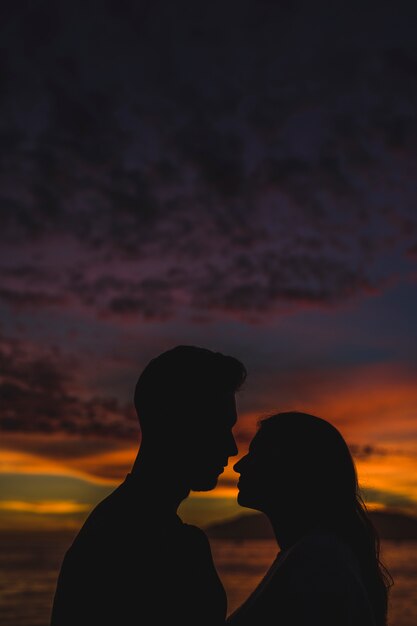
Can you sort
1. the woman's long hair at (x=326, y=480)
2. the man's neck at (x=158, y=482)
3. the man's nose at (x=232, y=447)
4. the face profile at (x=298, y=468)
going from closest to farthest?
the man's neck at (x=158, y=482)
the man's nose at (x=232, y=447)
the woman's long hair at (x=326, y=480)
the face profile at (x=298, y=468)

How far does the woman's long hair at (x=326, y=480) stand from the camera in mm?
3688

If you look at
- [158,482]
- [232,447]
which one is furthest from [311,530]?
[158,482]

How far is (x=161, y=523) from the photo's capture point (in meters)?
2.80

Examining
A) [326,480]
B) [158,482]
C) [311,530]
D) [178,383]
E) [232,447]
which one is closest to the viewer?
[158,482]

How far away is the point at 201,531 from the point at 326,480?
132 centimetres

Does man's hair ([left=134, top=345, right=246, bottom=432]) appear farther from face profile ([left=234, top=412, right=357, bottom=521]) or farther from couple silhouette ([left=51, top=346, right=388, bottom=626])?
face profile ([left=234, top=412, right=357, bottom=521])

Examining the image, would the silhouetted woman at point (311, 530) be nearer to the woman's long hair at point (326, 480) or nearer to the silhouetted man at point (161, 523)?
the woman's long hair at point (326, 480)

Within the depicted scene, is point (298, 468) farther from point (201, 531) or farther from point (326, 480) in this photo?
point (201, 531)

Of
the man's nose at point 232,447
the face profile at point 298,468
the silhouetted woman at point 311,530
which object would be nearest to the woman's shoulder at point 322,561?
the silhouetted woman at point 311,530

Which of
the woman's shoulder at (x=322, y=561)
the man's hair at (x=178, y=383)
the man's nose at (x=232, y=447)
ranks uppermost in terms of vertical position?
the man's hair at (x=178, y=383)

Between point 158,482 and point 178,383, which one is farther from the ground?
point 178,383

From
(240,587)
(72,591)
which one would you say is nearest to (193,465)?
(72,591)

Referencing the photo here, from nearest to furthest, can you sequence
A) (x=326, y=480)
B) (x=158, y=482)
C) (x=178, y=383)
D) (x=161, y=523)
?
(x=161, y=523), (x=158, y=482), (x=178, y=383), (x=326, y=480)

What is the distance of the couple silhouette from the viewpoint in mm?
2652
